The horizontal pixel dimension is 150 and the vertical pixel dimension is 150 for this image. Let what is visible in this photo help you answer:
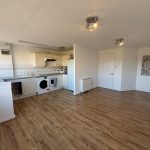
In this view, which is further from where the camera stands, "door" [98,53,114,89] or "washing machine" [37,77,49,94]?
"door" [98,53,114,89]

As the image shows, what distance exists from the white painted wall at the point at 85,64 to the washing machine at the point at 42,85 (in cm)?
142

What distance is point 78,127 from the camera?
2.32 m

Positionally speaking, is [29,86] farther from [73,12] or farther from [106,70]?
[106,70]

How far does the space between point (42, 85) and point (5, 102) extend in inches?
86.0

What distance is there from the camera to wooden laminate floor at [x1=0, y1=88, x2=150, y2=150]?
72.1 inches

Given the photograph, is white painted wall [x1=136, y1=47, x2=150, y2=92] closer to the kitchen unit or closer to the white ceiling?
the white ceiling

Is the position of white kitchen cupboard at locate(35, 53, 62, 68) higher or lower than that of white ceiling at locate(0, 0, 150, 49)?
lower

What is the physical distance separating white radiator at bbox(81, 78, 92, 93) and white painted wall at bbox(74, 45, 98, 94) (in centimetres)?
15

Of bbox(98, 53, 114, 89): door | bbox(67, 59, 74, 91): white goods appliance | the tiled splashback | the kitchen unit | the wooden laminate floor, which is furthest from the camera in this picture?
bbox(98, 53, 114, 89): door

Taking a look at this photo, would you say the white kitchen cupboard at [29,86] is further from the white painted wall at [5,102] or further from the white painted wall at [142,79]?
the white painted wall at [142,79]

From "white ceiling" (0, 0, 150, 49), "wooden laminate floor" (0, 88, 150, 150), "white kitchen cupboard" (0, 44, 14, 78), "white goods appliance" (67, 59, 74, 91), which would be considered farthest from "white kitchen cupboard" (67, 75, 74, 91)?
"white ceiling" (0, 0, 150, 49)

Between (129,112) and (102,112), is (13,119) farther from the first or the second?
(129,112)

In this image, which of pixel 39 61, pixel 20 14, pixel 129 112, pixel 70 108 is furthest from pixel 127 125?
pixel 39 61

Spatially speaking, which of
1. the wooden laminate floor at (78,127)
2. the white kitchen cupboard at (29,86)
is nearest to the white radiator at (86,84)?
the wooden laminate floor at (78,127)
